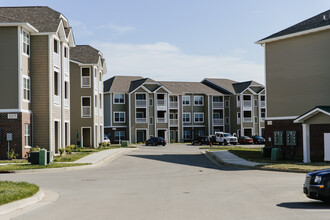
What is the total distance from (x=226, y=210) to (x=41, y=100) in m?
24.5

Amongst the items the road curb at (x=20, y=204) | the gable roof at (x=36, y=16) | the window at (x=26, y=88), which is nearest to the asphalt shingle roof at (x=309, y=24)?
the gable roof at (x=36, y=16)

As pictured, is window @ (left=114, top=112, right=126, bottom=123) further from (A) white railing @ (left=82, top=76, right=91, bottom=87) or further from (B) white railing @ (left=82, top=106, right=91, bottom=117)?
(A) white railing @ (left=82, top=76, right=91, bottom=87)

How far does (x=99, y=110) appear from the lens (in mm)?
53406

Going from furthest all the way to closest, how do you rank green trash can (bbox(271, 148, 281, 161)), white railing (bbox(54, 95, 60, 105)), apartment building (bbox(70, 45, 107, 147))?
apartment building (bbox(70, 45, 107, 147))
white railing (bbox(54, 95, 60, 105))
green trash can (bbox(271, 148, 281, 161))

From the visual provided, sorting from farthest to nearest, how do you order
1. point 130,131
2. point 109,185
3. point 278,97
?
point 130,131 < point 278,97 < point 109,185

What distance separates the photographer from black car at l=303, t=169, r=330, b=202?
12.4m

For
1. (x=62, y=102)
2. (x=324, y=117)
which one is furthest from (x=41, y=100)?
(x=324, y=117)

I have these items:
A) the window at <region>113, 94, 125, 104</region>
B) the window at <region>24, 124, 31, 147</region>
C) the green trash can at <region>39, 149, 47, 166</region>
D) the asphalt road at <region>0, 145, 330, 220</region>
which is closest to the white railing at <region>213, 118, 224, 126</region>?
the window at <region>113, 94, 125, 104</region>

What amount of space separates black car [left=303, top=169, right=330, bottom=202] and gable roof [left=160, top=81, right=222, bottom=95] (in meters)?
65.6

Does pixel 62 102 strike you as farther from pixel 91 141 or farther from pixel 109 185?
pixel 109 185

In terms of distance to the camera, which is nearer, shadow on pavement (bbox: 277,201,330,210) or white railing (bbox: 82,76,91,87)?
shadow on pavement (bbox: 277,201,330,210)

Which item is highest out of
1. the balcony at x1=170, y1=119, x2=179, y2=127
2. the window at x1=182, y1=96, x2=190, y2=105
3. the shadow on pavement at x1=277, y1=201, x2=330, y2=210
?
the window at x1=182, y1=96, x2=190, y2=105

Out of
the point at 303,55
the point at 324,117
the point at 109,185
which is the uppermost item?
the point at 303,55

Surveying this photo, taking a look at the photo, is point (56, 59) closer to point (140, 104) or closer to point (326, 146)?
point (326, 146)
